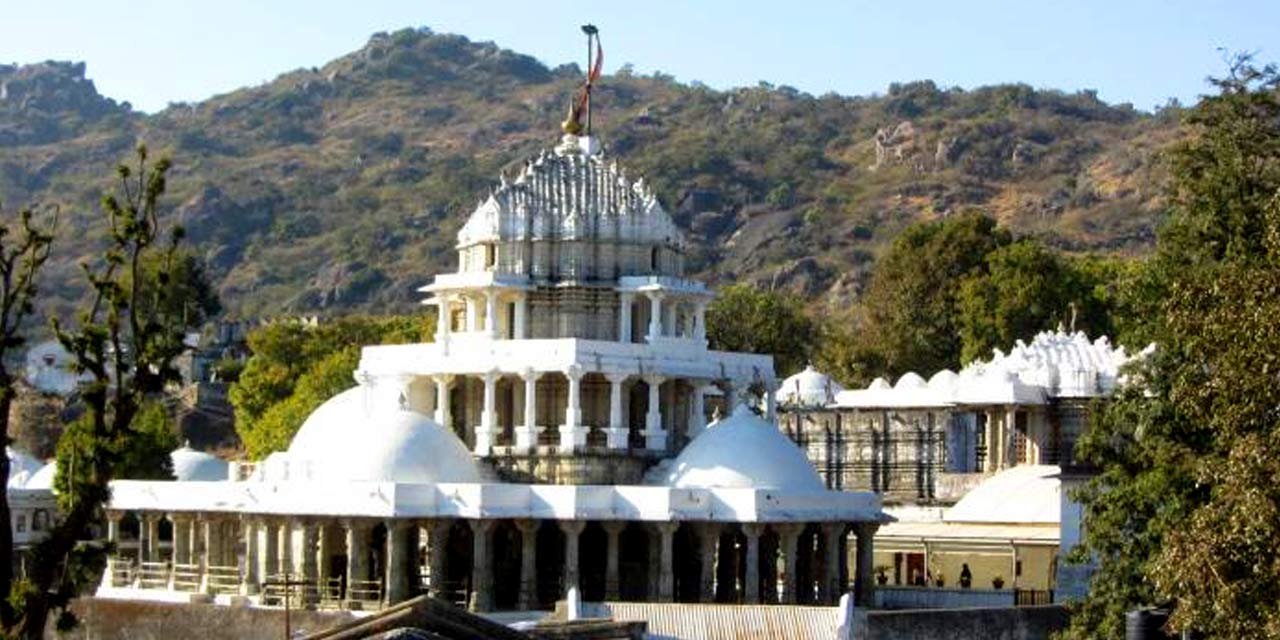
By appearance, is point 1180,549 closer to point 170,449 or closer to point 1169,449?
point 1169,449

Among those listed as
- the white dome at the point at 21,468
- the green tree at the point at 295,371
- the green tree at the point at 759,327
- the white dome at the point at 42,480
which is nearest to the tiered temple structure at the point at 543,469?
the white dome at the point at 42,480

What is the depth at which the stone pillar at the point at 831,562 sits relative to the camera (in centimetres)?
5728

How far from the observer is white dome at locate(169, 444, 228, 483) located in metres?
71.5

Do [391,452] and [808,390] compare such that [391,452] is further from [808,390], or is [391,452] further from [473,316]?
[808,390]

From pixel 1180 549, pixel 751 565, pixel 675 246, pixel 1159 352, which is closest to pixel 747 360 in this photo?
pixel 675 246

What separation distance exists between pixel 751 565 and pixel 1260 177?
14.4 m

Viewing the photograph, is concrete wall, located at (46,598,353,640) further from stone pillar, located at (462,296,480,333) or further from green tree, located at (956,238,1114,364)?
green tree, located at (956,238,1114,364)

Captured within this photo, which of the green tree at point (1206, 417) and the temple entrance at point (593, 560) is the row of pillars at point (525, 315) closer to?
the temple entrance at point (593, 560)

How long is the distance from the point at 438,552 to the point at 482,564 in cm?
114

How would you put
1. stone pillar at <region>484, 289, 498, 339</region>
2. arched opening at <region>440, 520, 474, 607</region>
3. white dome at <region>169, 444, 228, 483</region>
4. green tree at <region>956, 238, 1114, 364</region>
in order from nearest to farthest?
1. arched opening at <region>440, 520, 474, 607</region>
2. stone pillar at <region>484, 289, 498, 339</region>
3. white dome at <region>169, 444, 228, 483</region>
4. green tree at <region>956, 238, 1114, 364</region>

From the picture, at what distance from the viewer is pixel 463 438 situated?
199 ft

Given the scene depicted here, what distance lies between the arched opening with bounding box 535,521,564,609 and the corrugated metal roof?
7.29 meters

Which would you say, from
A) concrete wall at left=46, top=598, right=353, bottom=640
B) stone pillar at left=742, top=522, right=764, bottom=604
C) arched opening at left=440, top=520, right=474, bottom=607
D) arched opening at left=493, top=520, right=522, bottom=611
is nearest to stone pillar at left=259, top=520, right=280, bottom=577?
arched opening at left=440, top=520, right=474, bottom=607

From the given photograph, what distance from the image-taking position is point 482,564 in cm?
5541
